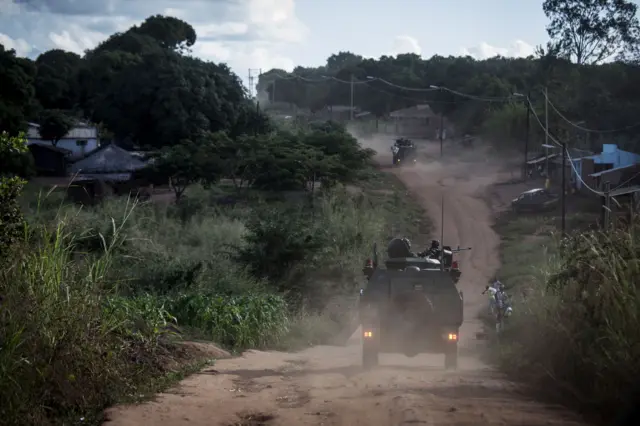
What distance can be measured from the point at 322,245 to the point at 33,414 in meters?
19.3

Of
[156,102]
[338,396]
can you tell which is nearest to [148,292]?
[338,396]

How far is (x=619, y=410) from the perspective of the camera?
8.79m

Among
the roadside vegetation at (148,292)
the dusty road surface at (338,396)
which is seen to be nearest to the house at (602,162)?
the roadside vegetation at (148,292)

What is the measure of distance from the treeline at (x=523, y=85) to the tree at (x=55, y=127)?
3265cm

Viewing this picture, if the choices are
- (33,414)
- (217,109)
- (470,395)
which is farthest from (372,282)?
(217,109)

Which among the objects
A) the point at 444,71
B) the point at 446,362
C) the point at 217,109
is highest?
the point at 444,71

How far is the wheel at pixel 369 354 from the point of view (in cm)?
1425

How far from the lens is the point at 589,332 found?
402 inches

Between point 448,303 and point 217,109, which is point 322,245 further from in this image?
point 217,109

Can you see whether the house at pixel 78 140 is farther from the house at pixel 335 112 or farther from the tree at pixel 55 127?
the house at pixel 335 112

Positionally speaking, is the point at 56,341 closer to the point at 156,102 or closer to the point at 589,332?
the point at 589,332

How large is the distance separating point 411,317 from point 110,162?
38375 millimetres

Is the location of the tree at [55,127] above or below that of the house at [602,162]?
above

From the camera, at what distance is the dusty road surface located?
30.1 ft
